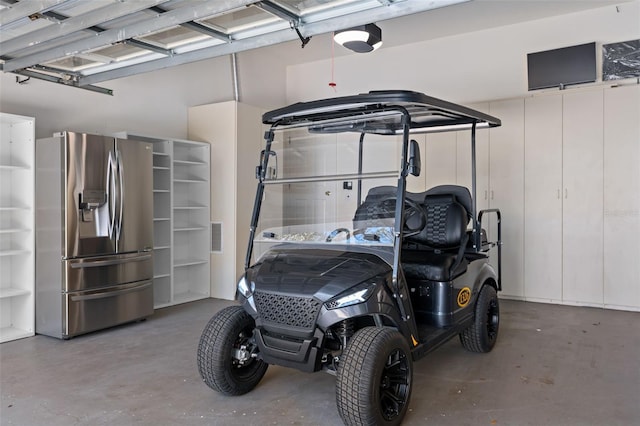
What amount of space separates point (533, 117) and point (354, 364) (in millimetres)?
4757

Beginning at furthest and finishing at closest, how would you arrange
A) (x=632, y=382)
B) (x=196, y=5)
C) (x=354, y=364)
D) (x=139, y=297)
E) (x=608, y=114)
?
(x=608, y=114)
(x=139, y=297)
(x=632, y=382)
(x=196, y=5)
(x=354, y=364)

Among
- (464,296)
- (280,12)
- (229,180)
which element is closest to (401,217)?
(464,296)

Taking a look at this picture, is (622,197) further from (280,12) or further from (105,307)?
(105,307)

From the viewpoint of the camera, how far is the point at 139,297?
498 centimetres

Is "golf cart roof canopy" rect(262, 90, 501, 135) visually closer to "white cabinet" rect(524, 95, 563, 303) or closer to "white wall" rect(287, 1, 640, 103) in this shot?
"white cabinet" rect(524, 95, 563, 303)

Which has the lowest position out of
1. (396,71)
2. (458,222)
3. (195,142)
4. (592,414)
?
(592,414)

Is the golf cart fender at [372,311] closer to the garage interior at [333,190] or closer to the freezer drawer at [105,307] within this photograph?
the garage interior at [333,190]

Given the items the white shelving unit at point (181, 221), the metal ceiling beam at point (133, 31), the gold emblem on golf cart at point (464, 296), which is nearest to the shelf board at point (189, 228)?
the white shelving unit at point (181, 221)

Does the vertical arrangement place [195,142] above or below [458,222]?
above

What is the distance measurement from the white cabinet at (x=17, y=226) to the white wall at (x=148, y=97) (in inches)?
15.1

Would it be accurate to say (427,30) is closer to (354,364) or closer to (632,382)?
(632,382)

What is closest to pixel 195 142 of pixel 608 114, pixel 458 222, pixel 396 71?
pixel 396 71

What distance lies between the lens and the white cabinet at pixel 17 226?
4559 mm

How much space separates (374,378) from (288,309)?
598 millimetres
